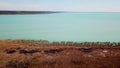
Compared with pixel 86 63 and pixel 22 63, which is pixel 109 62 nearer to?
pixel 86 63

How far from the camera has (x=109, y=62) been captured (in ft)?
33.4

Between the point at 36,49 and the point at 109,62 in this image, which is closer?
the point at 109,62

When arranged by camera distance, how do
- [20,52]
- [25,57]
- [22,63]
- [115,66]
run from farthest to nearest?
[20,52] → [25,57] → [22,63] → [115,66]

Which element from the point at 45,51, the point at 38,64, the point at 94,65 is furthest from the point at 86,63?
the point at 45,51

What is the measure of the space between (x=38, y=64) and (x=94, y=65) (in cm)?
246

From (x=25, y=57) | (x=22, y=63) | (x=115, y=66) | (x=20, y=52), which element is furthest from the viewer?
(x=20, y=52)

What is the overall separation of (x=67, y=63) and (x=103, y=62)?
158cm

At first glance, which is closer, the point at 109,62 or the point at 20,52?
the point at 109,62

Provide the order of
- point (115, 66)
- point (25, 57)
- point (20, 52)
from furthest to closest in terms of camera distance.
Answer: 1. point (20, 52)
2. point (25, 57)
3. point (115, 66)

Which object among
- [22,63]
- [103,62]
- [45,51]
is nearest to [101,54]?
[103,62]

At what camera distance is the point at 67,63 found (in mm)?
10297

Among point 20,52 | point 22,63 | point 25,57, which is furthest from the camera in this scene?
point 20,52

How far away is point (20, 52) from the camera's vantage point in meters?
13.1

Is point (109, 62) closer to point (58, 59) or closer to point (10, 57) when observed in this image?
point (58, 59)
